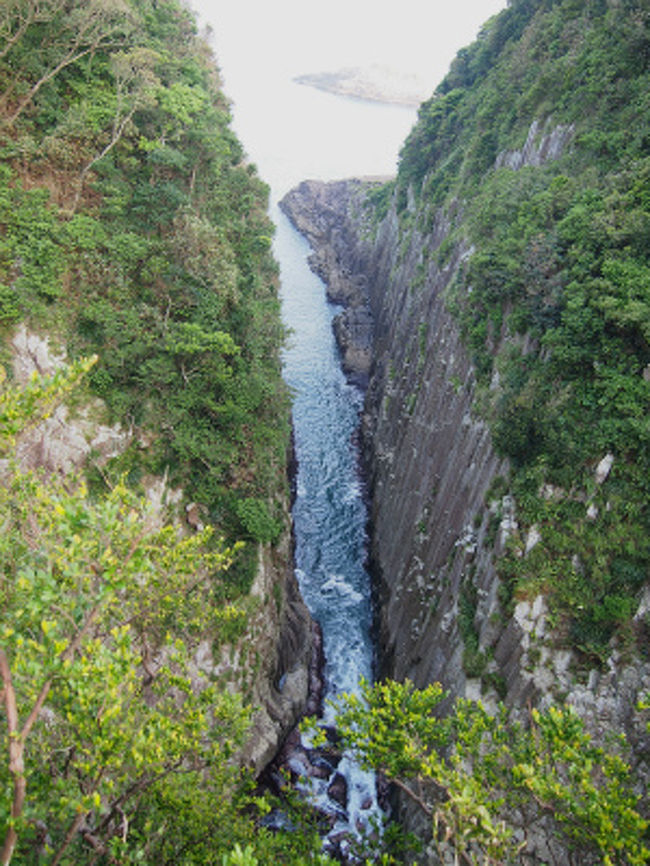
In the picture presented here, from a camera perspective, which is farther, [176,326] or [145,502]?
[176,326]

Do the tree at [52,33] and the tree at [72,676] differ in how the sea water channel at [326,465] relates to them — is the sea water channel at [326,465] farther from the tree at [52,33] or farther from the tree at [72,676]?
the tree at [52,33]

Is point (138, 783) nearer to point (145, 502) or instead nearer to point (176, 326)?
point (145, 502)

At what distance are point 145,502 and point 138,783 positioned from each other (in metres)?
5.27

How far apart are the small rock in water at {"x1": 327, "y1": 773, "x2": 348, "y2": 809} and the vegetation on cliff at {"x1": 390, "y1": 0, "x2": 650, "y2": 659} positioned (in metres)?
14.2

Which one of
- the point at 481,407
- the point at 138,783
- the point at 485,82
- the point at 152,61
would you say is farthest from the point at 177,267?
the point at 485,82

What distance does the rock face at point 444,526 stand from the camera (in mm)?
15750

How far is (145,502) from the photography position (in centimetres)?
971

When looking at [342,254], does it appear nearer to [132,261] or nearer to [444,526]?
[132,261]

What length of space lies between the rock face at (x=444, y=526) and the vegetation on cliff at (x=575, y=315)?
0.80 meters

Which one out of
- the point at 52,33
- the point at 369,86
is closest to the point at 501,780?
the point at 52,33

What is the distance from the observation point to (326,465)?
45.2m

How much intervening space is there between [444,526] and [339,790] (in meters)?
13.3

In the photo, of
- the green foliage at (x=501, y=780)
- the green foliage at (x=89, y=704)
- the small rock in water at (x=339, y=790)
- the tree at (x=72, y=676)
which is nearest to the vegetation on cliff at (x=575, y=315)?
the green foliage at (x=501, y=780)

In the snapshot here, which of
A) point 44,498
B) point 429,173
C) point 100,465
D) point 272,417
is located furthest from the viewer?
point 429,173
